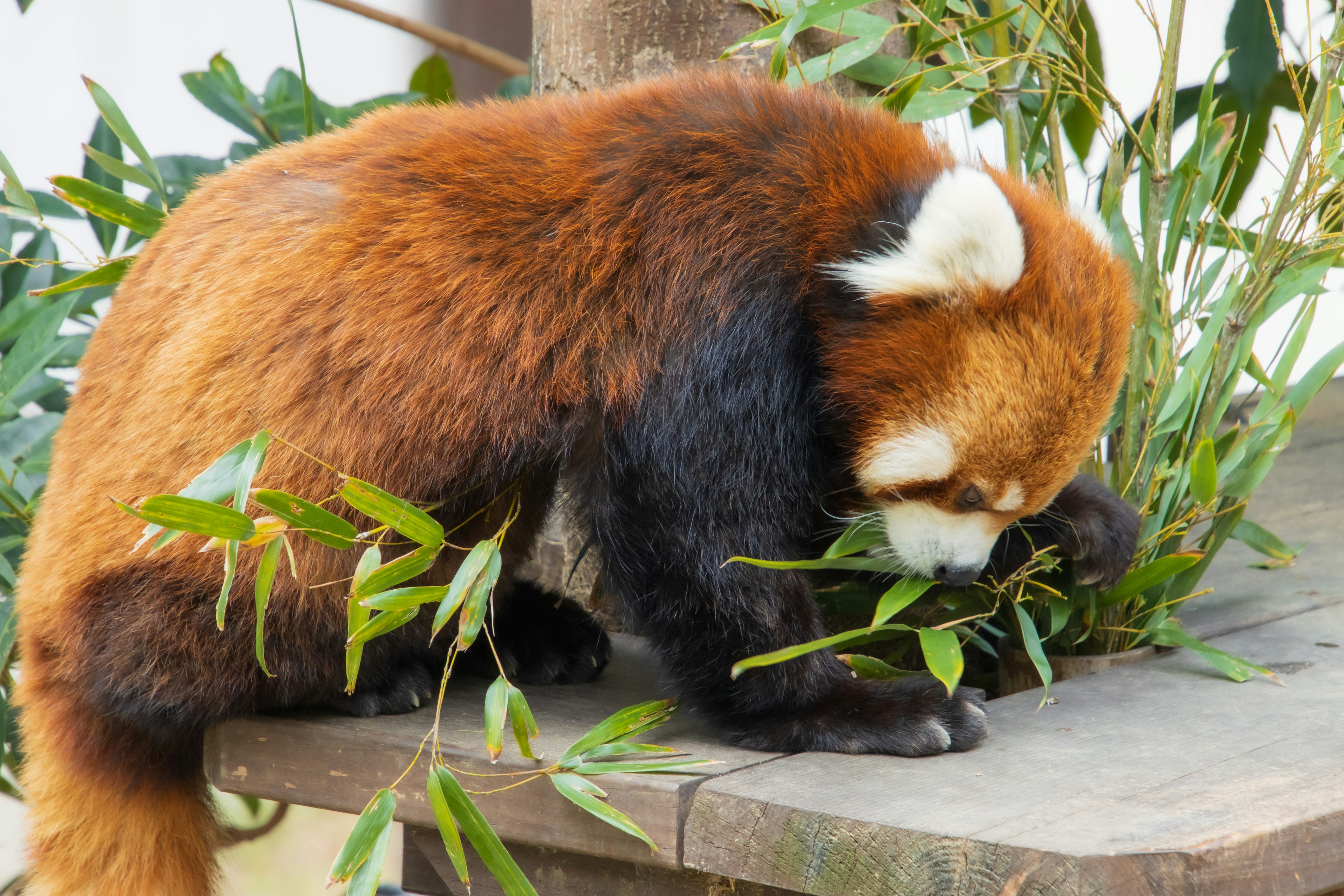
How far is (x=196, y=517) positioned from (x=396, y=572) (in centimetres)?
24

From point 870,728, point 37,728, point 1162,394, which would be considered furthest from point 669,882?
point 1162,394

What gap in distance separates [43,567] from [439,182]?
825mm

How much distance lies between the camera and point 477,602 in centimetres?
144

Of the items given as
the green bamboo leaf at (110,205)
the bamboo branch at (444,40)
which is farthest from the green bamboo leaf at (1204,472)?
the bamboo branch at (444,40)

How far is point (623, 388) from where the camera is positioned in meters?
1.60

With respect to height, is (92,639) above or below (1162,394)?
below

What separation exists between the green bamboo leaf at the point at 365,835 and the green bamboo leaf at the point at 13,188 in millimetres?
1279

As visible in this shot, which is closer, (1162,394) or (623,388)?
(623,388)

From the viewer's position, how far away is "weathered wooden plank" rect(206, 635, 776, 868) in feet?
4.73

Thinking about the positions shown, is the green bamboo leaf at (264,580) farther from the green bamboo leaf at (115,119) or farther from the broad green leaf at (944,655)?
the green bamboo leaf at (115,119)

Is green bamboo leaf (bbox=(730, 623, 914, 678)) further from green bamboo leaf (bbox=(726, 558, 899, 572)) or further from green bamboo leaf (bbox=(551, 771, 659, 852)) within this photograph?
green bamboo leaf (bbox=(551, 771, 659, 852))

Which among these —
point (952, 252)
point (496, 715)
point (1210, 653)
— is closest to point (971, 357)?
point (952, 252)

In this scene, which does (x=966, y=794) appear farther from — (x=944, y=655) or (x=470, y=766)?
(x=470, y=766)

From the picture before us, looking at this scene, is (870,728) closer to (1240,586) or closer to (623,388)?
(623,388)
